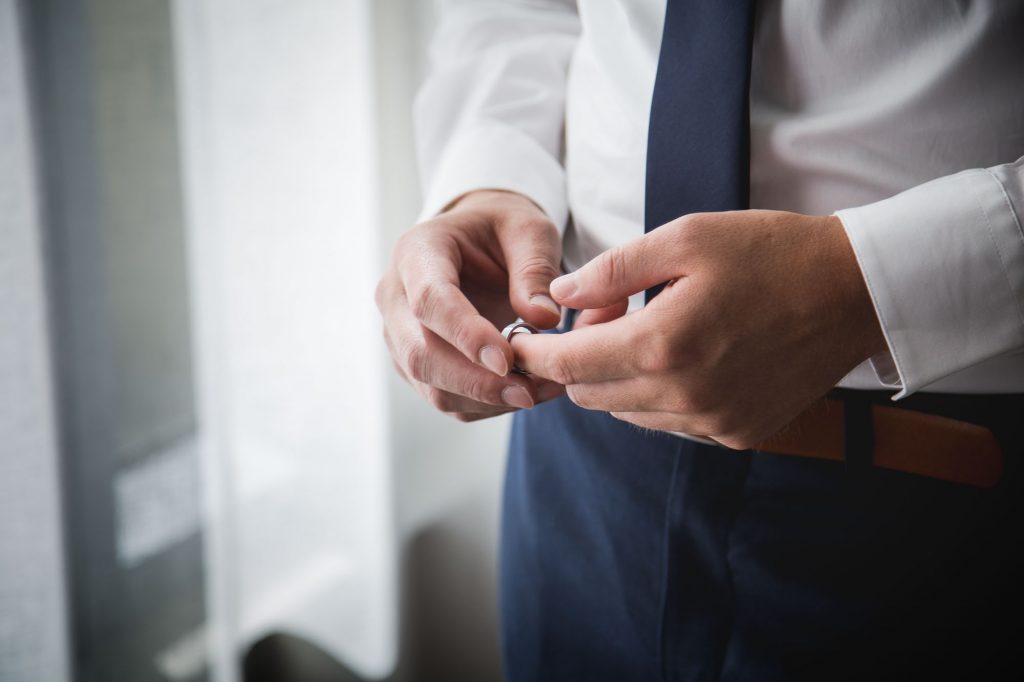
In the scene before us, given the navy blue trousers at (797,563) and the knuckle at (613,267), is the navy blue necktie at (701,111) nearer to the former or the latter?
the knuckle at (613,267)

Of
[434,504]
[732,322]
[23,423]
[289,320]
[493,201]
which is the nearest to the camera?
[732,322]

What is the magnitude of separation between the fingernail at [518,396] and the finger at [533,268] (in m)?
0.06

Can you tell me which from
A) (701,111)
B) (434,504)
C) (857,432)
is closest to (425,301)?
(701,111)

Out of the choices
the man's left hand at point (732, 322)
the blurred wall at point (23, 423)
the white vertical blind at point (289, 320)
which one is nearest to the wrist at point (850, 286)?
the man's left hand at point (732, 322)

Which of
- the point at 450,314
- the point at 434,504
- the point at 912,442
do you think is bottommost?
the point at 434,504

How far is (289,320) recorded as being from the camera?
1068mm

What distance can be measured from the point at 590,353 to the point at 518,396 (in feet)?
0.28

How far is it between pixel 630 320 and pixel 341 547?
3.32ft

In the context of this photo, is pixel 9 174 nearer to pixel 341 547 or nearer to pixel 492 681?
pixel 341 547

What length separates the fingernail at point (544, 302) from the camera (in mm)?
457

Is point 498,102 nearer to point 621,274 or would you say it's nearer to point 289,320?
point 621,274

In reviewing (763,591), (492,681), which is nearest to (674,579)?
(763,591)

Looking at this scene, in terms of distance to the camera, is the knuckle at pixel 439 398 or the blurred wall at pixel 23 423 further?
the blurred wall at pixel 23 423

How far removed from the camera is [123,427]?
0.96 m
